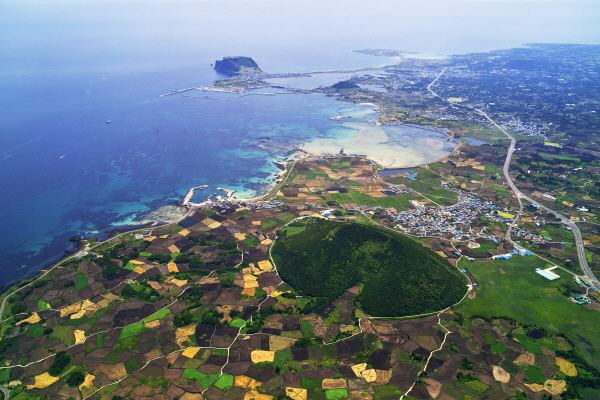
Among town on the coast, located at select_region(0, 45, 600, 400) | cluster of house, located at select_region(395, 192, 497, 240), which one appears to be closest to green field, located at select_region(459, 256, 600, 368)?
town on the coast, located at select_region(0, 45, 600, 400)

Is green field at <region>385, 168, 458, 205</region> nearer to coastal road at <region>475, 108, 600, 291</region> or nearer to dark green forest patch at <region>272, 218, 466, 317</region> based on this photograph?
coastal road at <region>475, 108, 600, 291</region>

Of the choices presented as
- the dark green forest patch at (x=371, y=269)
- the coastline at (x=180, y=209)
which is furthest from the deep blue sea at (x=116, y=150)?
the dark green forest patch at (x=371, y=269)

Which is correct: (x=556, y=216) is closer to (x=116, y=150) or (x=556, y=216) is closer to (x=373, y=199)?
(x=373, y=199)

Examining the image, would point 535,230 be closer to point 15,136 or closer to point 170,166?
point 170,166

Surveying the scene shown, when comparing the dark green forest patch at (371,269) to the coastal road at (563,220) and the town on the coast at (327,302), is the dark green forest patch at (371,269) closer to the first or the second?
the town on the coast at (327,302)

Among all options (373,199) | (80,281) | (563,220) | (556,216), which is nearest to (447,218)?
(373,199)

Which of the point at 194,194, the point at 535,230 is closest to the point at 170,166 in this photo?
the point at 194,194
